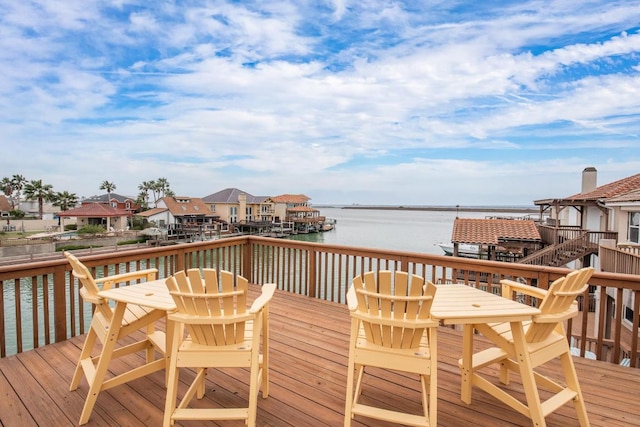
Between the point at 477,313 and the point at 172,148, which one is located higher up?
the point at 172,148

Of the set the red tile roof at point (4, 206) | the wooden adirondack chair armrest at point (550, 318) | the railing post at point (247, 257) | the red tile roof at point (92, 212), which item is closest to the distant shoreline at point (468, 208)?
the red tile roof at point (92, 212)

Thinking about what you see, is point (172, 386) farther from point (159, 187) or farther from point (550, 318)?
point (159, 187)

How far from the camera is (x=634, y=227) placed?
29.0 ft

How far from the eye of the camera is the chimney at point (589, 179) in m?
14.5

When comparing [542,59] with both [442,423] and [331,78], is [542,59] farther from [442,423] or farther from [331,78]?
[442,423]

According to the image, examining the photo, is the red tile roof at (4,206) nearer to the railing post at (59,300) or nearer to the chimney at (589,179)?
the railing post at (59,300)

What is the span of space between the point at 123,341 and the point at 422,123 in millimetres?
15401

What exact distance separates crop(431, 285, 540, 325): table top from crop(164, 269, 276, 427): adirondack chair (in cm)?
114

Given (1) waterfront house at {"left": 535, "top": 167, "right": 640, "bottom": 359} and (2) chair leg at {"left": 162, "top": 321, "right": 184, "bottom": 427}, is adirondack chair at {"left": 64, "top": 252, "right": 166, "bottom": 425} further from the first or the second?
(1) waterfront house at {"left": 535, "top": 167, "right": 640, "bottom": 359}

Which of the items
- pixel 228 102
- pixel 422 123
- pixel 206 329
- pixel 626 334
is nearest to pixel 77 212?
pixel 228 102

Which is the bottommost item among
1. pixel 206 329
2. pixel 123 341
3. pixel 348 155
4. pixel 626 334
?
pixel 626 334

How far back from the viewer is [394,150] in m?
26.6

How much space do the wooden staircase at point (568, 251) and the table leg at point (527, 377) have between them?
12324 mm

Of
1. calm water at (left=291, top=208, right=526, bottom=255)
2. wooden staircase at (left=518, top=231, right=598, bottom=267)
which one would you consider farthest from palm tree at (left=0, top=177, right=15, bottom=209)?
wooden staircase at (left=518, top=231, right=598, bottom=267)
